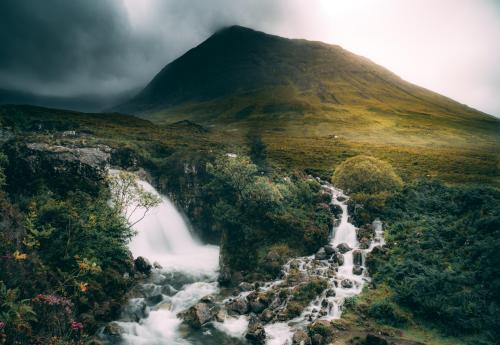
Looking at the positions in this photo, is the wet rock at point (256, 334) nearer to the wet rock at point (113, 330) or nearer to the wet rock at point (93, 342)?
the wet rock at point (113, 330)

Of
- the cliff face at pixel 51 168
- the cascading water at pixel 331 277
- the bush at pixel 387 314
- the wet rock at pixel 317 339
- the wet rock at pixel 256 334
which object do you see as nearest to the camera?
the wet rock at pixel 317 339

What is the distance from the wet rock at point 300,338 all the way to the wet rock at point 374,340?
422 centimetres

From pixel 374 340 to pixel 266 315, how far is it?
353 inches

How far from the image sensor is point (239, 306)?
3138 centimetres

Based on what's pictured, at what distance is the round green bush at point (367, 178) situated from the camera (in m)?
52.7

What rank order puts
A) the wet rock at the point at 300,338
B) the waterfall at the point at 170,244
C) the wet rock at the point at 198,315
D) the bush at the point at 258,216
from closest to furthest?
the wet rock at the point at 300,338 < the wet rock at the point at 198,315 < the bush at the point at 258,216 < the waterfall at the point at 170,244

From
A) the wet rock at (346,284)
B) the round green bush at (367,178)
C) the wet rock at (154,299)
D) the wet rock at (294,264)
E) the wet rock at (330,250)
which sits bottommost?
the wet rock at (154,299)

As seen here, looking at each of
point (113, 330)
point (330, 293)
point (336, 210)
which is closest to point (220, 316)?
point (113, 330)

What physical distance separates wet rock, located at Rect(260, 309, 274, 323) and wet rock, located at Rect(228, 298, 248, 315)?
176 centimetres

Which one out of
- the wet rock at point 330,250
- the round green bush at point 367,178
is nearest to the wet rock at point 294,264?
the wet rock at point 330,250

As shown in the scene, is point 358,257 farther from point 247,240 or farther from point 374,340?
point 374,340

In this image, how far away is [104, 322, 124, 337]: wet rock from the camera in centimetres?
2688

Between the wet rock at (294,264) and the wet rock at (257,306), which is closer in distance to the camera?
the wet rock at (257,306)

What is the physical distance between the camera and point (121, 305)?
30781 mm
